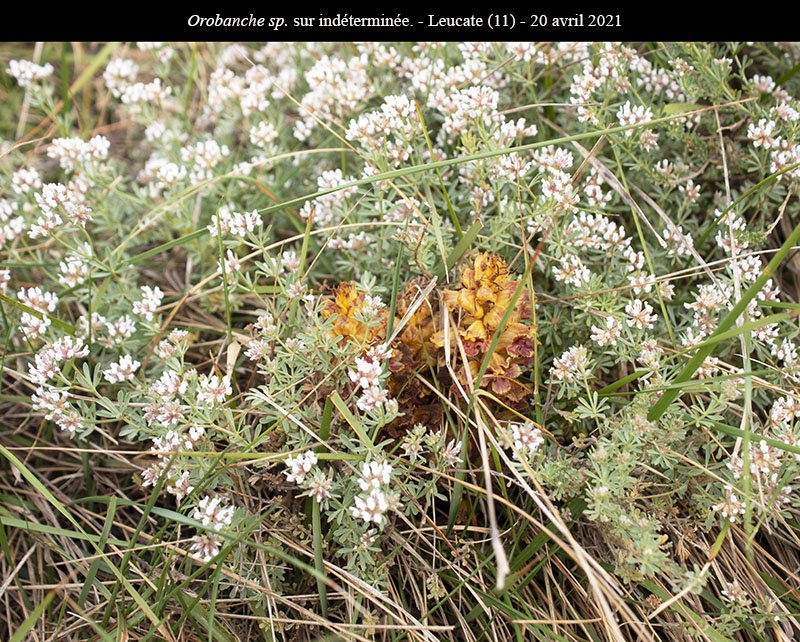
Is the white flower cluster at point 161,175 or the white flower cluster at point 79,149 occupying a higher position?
the white flower cluster at point 79,149

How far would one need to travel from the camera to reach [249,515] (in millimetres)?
2088

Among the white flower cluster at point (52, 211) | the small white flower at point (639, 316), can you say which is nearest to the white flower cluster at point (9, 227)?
the white flower cluster at point (52, 211)

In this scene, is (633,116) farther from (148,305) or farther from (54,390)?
(54,390)

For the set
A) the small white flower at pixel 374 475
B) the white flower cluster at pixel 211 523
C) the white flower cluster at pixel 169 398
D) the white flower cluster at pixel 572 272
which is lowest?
the white flower cluster at pixel 211 523

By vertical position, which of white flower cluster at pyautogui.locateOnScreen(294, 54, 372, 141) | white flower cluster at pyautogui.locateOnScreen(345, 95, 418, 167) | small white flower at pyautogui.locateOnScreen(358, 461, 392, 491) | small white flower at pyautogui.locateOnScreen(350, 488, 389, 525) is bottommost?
small white flower at pyautogui.locateOnScreen(350, 488, 389, 525)

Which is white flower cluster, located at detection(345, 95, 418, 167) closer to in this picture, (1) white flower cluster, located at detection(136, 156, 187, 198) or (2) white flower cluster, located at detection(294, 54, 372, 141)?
(2) white flower cluster, located at detection(294, 54, 372, 141)

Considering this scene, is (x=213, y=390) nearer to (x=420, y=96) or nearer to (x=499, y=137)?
(x=499, y=137)

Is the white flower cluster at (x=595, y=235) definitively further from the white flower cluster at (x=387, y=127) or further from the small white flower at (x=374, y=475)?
the small white flower at (x=374, y=475)

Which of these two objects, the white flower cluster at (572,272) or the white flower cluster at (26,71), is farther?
the white flower cluster at (26,71)

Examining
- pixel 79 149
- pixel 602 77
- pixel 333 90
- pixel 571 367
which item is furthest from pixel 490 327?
pixel 79 149

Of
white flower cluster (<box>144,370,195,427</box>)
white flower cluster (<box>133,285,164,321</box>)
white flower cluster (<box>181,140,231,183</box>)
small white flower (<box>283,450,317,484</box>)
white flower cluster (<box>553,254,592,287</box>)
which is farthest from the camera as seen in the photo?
white flower cluster (<box>181,140,231,183</box>)

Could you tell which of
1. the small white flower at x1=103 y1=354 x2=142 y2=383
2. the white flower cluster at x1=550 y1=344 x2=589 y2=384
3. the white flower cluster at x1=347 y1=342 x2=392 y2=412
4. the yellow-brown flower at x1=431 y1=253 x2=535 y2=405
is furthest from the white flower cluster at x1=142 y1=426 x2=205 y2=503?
the white flower cluster at x1=550 y1=344 x2=589 y2=384
